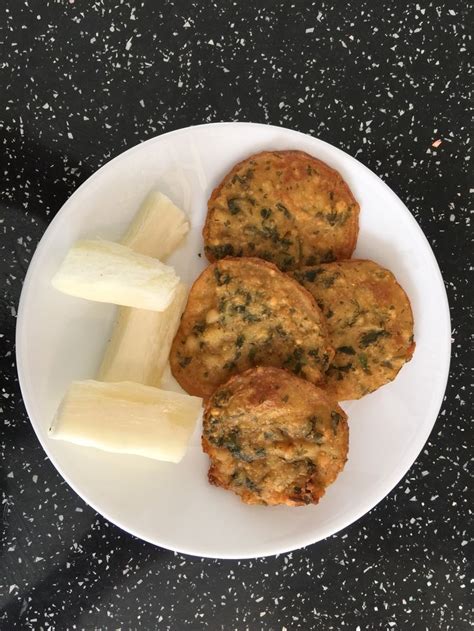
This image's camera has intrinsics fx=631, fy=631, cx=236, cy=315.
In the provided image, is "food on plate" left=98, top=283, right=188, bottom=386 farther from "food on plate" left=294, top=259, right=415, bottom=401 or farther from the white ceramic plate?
"food on plate" left=294, top=259, right=415, bottom=401

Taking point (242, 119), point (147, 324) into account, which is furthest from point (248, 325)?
point (242, 119)

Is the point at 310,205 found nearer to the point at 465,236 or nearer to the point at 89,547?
the point at 465,236

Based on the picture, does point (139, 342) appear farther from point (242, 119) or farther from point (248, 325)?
point (242, 119)

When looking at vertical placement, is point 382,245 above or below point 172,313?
above

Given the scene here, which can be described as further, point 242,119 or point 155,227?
point 242,119

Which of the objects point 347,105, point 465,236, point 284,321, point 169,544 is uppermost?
point 347,105

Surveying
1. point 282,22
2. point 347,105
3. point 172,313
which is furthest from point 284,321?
point 282,22

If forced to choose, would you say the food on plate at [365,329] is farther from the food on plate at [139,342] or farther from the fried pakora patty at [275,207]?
the food on plate at [139,342]
